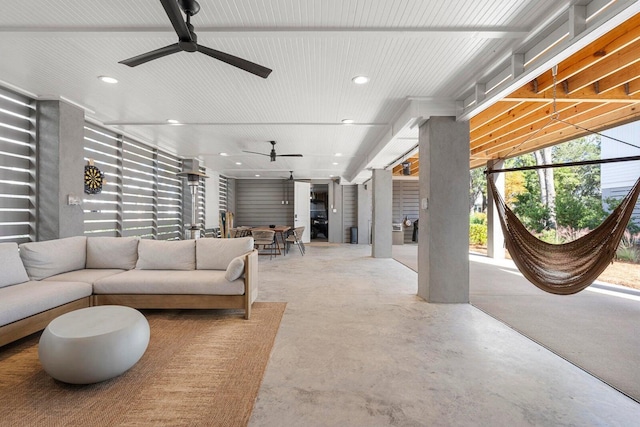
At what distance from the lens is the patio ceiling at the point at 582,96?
9.66ft

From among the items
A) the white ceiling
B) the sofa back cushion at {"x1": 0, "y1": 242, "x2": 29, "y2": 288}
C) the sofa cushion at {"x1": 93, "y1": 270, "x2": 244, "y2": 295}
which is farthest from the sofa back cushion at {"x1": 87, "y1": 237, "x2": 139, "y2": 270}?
the white ceiling

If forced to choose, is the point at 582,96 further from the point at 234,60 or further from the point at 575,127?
the point at 234,60

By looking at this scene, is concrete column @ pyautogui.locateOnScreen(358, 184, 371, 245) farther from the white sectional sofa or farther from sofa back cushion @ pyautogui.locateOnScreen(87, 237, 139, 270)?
sofa back cushion @ pyautogui.locateOnScreen(87, 237, 139, 270)

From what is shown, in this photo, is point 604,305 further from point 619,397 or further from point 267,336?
point 267,336

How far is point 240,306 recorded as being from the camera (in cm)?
353

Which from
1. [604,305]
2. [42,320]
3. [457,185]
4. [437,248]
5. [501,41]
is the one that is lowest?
[604,305]

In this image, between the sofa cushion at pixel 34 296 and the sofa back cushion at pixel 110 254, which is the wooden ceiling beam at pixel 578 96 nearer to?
the sofa back cushion at pixel 110 254

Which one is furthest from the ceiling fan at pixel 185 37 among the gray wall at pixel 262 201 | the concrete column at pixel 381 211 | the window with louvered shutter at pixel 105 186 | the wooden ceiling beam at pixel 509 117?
the gray wall at pixel 262 201

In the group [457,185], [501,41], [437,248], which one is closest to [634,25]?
[501,41]

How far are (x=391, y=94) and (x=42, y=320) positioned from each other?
14.7ft

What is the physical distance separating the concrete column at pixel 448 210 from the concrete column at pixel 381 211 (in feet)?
13.7

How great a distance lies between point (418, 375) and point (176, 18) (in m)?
3.00

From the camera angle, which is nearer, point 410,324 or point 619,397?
point 619,397

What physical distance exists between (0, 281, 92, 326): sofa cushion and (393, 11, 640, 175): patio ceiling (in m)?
4.71
